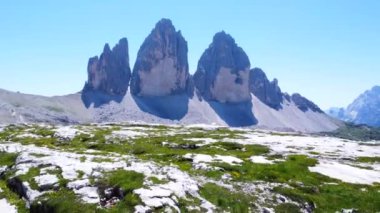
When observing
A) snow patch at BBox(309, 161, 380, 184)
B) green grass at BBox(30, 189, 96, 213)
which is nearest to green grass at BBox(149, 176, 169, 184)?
green grass at BBox(30, 189, 96, 213)

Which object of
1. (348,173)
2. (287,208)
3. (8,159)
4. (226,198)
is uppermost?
(348,173)

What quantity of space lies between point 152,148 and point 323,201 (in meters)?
33.5

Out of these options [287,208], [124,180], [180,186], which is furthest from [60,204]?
[287,208]

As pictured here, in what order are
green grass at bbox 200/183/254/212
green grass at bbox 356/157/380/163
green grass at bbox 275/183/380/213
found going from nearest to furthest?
green grass at bbox 200/183/254/212 → green grass at bbox 275/183/380/213 → green grass at bbox 356/157/380/163

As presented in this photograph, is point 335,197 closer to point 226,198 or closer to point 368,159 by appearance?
point 226,198

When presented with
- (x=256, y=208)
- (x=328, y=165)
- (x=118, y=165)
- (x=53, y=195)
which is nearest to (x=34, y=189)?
(x=53, y=195)

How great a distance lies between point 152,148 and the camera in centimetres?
6469

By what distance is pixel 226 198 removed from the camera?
32781 millimetres

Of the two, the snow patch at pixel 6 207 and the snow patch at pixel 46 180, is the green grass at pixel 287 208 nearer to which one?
the snow patch at pixel 46 180

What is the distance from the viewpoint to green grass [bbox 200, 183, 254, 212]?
104ft

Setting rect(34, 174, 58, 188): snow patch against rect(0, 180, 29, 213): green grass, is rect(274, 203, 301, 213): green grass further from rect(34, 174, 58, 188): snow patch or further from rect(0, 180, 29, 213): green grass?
rect(0, 180, 29, 213): green grass

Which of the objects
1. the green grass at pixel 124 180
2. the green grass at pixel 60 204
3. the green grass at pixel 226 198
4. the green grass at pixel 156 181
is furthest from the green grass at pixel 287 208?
the green grass at pixel 60 204

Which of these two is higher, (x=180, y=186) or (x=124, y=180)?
(x=124, y=180)

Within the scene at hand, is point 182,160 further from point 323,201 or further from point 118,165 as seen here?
point 323,201
